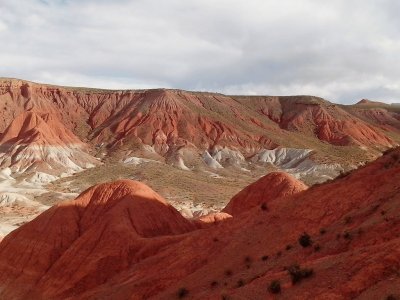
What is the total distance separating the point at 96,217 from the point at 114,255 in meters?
5.34

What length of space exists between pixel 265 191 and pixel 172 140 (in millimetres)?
91871

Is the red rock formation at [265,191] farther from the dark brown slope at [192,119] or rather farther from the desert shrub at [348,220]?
the dark brown slope at [192,119]

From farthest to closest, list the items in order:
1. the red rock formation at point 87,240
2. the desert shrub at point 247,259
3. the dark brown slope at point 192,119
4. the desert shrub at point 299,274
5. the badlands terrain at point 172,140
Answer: the dark brown slope at point 192,119
the badlands terrain at point 172,140
the red rock formation at point 87,240
the desert shrub at point 247,259
the desert shrub at point 299,274

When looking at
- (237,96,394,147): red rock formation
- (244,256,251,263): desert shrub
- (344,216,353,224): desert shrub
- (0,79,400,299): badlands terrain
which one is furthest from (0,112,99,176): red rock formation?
(344,216,353,224): desert shrub

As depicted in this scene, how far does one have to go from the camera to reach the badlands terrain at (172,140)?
101m

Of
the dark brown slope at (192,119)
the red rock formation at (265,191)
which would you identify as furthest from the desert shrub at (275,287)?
the dark brown slope at (192,119)

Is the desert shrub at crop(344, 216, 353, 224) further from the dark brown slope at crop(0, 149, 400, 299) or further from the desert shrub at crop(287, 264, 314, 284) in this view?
the desert shrub at crop(287, 264, 314, 284)

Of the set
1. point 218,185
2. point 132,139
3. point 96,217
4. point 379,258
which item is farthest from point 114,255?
point 132,139

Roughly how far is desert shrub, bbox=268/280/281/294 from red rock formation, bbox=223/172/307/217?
2364 cm

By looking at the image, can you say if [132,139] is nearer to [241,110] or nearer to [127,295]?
[241,110]

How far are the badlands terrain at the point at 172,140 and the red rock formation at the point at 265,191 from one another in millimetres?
39838

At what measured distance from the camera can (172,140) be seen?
5123 inches

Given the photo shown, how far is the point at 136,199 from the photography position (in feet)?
108

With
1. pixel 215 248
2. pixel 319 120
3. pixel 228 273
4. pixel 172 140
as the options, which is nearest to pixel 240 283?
pixel 228 273
